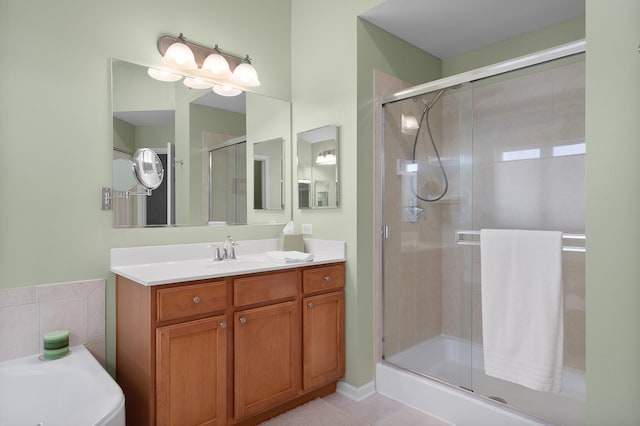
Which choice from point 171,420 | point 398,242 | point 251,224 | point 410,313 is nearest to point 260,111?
point 251,224

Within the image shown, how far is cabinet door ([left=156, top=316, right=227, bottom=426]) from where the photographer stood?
1.65 metres

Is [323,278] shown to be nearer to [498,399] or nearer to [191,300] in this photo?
[191,300]

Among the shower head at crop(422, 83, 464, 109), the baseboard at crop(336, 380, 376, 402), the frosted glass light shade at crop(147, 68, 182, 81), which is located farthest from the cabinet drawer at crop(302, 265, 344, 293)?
the frosted glass light shade at crop(147, 68, 182, 81)

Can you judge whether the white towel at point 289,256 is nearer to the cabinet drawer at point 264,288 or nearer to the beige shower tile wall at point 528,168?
the cabinet drawer at point 264,288

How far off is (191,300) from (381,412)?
135cm

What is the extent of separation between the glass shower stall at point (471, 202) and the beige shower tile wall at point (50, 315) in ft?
5.73

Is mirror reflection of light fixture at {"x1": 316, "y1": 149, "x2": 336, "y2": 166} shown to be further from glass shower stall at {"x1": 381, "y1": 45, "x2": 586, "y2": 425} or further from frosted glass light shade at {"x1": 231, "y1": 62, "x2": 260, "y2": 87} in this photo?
frosted glass light shade at {"x1": 231, "y1": 62, "x2": 260, "y2": 87}

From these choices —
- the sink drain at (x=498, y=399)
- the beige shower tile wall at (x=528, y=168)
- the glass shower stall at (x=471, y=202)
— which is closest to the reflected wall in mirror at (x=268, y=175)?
the glass shower stall at (x=471, y=202)

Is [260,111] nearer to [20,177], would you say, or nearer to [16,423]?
[20,177]

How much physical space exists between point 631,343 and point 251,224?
2.14 m

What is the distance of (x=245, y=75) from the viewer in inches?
100

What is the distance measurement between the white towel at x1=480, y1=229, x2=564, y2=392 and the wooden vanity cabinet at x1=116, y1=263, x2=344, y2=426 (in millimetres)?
936

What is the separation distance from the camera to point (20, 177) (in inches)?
69.7

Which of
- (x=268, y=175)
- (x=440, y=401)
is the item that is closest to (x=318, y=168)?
(x=268, y=175)
